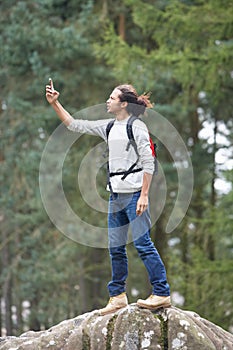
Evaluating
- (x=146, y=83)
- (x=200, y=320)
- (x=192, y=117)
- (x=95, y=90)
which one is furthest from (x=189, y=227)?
(x=200, y=320)

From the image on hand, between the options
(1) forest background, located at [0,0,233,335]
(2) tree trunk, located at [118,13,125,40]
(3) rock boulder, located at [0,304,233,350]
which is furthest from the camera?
(2) tree trunk, located at [118,13,125,40]

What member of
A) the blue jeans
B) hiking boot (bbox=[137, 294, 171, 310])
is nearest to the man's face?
the blue jeans

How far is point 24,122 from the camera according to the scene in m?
14.8

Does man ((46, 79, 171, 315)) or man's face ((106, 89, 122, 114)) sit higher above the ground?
man's face ((106, 89, 122, 114))

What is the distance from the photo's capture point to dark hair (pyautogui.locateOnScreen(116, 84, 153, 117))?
213 inches

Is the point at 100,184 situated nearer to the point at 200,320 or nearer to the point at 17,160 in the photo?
the point at 17,160

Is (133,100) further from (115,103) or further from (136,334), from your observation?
(136,334)

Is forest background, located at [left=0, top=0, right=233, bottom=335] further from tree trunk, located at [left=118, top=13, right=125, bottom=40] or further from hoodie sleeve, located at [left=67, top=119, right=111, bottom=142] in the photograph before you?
hoodie sleeve, located at [left=67, top=119, right=111, bottom=142]

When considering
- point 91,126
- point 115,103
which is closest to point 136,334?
point 91,126

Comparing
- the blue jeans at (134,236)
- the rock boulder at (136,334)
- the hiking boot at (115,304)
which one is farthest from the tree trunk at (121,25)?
the rock boulder at (136,334)

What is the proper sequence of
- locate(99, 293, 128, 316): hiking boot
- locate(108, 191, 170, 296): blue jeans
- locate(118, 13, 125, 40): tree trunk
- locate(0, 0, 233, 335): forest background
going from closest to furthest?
locate(108, 191, 170, 296): blue jeans, locate(99, 293, 128, 316): hiking boot, locate(0, 0, 233, 335): forest background, locate(118, 13, 125, 40): tree trunk

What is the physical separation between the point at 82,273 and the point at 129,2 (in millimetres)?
6871

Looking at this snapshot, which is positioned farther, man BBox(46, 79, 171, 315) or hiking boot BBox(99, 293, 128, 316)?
hiking boot BBox(99, 293, 128, 316)

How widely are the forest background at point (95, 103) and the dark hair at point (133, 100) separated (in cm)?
549
